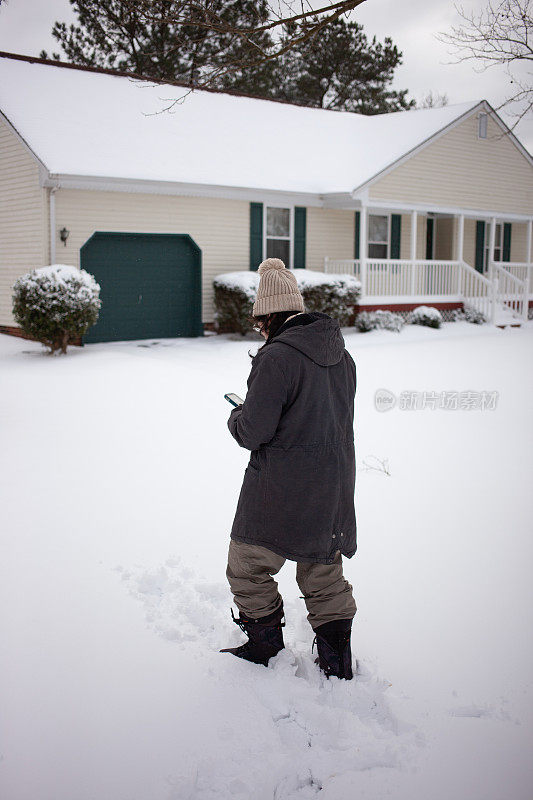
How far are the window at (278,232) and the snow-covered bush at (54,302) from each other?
6.36m

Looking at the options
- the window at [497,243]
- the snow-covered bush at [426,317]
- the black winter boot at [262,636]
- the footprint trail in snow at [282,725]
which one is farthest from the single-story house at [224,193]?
the black winter boot at [262,636]

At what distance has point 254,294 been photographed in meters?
15.5

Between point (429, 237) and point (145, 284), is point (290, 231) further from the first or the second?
point (429, 237)

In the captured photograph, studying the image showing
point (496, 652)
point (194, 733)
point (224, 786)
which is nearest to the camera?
point (224, 786)

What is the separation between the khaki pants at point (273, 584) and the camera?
3205mm

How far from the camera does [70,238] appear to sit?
1473cm

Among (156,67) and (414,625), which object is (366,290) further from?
(414,625)

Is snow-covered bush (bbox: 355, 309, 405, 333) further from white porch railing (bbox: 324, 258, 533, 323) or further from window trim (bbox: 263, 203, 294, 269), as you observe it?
window trim (bbox: 263, 203, 294, 269)

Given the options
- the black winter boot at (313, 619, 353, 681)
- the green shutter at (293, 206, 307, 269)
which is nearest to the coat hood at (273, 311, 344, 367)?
the black winter boot at (313, 619, 353, 681)

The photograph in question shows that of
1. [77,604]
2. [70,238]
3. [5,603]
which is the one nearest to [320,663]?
[77,604]

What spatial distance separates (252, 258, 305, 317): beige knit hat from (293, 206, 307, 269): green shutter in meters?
15.6

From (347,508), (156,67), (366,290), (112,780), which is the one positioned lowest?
(112,780)

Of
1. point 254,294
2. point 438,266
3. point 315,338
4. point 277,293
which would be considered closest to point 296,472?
point 315,338

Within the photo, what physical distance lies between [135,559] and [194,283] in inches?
508
